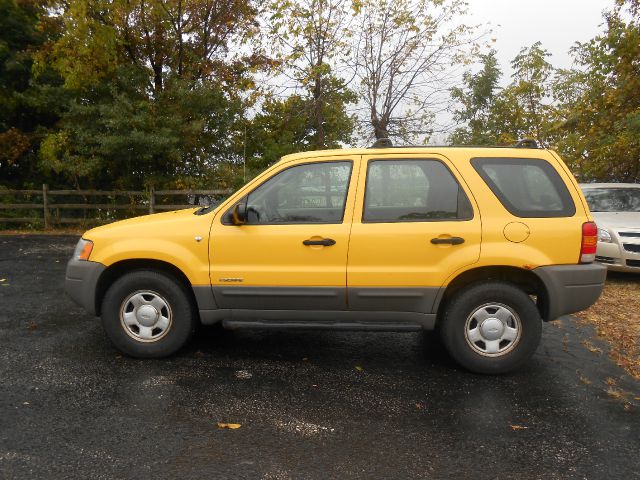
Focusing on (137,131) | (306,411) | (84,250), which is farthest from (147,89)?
(306,411)

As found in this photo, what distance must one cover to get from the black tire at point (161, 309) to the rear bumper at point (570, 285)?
3.00 meters

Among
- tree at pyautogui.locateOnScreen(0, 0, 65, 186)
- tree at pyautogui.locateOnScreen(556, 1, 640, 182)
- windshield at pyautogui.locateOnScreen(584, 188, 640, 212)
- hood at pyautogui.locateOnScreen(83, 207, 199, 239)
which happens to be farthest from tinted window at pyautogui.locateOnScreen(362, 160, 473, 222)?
tree at pyautogui.locateOnScreen(0, 0, 65, 186)

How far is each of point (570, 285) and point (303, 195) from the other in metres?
2.33

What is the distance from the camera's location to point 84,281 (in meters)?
4.48

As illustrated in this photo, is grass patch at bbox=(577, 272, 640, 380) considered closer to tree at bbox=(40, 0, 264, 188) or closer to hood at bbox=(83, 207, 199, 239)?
hood at bbox=(83, 207, 199, 239)

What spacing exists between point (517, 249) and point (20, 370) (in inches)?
167

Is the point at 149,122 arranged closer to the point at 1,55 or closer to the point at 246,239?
the point at 1,55

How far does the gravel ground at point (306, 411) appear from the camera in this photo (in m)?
2.89

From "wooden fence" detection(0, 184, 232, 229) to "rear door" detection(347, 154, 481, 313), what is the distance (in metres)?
11.0

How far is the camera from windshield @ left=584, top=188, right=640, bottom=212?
357 inches

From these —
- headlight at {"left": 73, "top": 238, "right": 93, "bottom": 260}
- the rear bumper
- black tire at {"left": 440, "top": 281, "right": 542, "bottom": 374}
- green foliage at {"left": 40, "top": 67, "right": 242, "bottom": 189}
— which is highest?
green foliage at {"left": 40, "top": 67, "right": 242, "bottom": 189}

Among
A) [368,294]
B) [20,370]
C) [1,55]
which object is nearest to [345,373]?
[368,294]

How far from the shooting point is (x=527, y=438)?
323cm

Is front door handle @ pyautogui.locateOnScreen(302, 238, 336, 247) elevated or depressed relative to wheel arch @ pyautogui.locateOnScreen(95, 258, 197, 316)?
elevated
